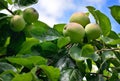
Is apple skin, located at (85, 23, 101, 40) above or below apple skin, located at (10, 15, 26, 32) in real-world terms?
above

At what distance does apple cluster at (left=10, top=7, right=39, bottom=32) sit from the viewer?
4.66ft

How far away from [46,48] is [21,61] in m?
0.16

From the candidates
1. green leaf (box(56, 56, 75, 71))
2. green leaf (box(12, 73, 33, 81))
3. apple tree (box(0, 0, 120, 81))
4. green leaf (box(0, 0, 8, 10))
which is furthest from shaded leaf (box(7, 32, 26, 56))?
green leaf (box(12, 73, 33, 81))

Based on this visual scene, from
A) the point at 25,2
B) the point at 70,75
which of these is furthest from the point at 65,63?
the point at 25,2

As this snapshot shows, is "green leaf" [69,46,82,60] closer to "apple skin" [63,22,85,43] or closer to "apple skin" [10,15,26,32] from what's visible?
"apple skin" [63,22,85,43]

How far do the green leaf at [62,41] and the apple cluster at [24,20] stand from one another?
0.20 m

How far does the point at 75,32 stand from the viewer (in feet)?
4.17

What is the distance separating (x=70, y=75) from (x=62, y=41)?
14 centimetres

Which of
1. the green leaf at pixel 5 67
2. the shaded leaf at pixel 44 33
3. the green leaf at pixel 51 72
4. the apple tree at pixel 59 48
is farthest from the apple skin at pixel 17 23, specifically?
the green leaf at pixel 51 72

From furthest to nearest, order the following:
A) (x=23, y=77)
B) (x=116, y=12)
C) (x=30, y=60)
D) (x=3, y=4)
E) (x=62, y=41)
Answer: (x=3, y=4)
(x=116, y=12)
(x=62, y=41)
(x=30, y=60)
(x=23, y=77)

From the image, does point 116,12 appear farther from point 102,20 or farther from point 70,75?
point 70,75

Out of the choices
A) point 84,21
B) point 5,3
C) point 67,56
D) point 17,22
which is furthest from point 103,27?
point 5,3

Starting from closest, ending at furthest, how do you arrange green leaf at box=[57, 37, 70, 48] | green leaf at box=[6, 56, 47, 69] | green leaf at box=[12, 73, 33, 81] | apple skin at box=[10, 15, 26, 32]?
1. green leaf at box=[12, 73, 33, 81]
2. green leaf at box=[6, 56, 47, 69]
3. green leaf at box=[57, 37, 70, 48]
4. apple skin at box=[10, 15, 26, 32]

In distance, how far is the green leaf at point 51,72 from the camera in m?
1.15
